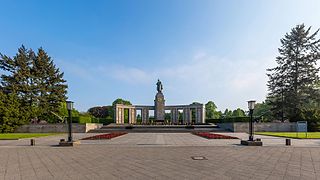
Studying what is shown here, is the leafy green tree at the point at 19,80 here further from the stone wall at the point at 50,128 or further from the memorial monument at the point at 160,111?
the memorial monument at the point at 160,111

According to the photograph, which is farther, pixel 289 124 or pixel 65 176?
pixel 289 124

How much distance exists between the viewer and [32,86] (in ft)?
122

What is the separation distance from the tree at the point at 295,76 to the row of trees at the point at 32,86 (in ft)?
108

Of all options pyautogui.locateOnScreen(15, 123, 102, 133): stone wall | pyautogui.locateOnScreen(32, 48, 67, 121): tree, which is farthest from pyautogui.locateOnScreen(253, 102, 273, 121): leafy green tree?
pyautogui.locateOnScreen(32, 48, 67, 121): tree

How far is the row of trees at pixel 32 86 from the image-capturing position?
34156 millimetres

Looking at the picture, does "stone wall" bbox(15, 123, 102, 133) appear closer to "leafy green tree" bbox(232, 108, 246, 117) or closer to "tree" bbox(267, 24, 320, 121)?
"tree" bbox(267, 24, 320, 121)

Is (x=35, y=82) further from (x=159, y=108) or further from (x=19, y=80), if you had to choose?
(x=159, y=108)

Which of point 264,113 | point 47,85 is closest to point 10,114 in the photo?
point 47,85

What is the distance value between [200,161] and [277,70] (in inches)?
1414

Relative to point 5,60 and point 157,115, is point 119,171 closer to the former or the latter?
point 5,60

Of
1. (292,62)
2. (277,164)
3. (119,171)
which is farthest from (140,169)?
(292,62)

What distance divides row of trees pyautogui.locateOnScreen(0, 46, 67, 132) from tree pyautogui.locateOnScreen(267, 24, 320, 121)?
108 ft

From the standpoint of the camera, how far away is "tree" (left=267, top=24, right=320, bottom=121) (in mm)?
36938

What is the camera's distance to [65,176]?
666cm
